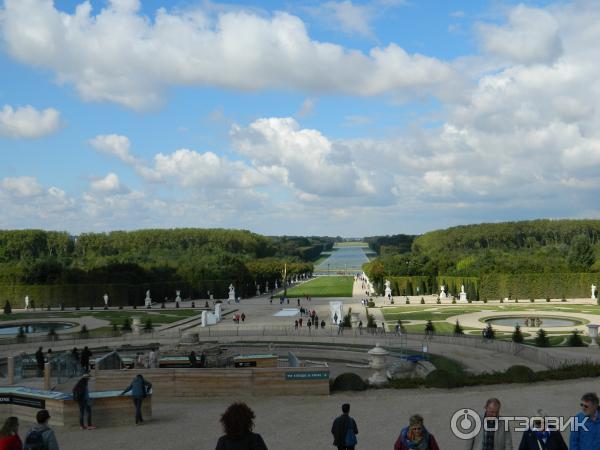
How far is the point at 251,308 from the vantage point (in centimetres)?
6094

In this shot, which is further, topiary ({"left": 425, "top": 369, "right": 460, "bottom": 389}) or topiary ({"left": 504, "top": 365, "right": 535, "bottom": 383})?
topiary ({"left": 504, "top": 365, "right": 535, "bottom": 383})

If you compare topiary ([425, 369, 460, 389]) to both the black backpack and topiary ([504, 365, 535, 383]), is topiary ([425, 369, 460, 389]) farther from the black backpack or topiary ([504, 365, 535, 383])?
the black backpack

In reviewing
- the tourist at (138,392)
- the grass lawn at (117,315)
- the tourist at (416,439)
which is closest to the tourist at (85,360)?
the tourist at (138,392)

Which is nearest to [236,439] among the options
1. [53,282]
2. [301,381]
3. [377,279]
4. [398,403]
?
[398,403]

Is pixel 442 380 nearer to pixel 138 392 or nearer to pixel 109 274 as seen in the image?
pixel 138 392

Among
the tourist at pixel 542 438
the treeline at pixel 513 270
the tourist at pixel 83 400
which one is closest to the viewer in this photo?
the tourist at pixel 542 438

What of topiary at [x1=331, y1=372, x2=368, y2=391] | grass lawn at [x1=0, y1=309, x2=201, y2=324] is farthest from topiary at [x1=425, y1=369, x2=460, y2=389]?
grass lawn at [x1=0, y1=309, x2=201, y2=324]

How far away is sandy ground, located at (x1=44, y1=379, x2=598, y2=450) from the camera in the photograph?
40.2ft

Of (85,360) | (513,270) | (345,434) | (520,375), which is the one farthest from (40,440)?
(513,270)

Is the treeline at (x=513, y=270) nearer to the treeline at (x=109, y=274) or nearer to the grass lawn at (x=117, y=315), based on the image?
the treeline at (x=109, y=274)

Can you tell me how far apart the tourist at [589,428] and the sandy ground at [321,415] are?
457 centimetres

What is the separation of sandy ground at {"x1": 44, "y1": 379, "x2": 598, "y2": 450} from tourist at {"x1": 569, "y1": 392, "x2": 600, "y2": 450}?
4575 millimetres

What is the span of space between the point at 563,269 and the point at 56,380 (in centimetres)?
6202

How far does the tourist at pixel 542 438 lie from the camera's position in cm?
670
